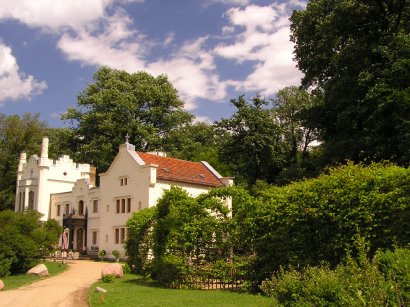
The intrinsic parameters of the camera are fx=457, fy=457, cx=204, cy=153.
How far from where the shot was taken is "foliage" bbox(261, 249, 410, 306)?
6.76 metres

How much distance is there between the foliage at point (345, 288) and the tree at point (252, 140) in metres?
37.7

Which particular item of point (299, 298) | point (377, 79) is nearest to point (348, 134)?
point (377, 79)

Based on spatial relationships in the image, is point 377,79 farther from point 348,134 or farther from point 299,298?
point 299,298

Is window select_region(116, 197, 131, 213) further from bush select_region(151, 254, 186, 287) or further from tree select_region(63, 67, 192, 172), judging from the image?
bush select_region(151, 254, 186, 287)

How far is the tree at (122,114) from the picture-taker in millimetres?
54406

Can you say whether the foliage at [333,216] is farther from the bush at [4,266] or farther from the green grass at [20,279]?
the bush at [4,266]

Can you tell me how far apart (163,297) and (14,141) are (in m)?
51.3

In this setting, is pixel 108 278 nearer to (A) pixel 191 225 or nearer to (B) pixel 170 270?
(B) pixel 170 270

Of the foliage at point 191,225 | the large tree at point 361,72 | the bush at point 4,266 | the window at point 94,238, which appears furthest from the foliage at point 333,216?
the window at point 94,238

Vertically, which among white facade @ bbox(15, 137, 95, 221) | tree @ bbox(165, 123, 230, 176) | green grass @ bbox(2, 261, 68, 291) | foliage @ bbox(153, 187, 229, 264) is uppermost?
tree @ bbox(165, 123, 230, 176)

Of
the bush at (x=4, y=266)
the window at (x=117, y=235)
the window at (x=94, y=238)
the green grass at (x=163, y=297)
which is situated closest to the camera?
the green grass at (x=163, y=297)

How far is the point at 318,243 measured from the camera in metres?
14.4

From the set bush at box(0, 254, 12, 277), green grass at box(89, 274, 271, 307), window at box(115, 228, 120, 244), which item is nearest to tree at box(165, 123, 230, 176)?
window at box(115, 228, 120, 244)

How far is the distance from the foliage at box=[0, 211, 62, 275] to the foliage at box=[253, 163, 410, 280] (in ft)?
57.4
